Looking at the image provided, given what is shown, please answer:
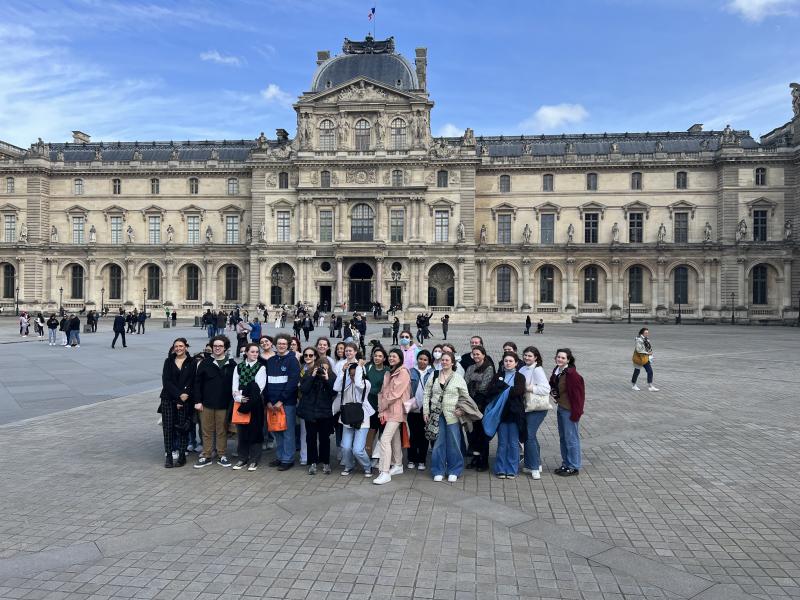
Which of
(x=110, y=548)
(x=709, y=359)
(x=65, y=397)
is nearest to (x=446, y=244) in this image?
(x=709, y=359)

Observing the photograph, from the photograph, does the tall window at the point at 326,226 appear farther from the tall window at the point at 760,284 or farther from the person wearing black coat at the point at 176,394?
the person wearing black coat at the point at 176,394

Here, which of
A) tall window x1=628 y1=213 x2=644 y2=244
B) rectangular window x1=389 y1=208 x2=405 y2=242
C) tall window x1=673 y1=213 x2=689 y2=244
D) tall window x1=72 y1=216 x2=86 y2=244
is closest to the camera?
rectangular window x1=389 y1=208 x2=405 y2=242

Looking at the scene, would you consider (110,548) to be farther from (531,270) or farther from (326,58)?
(326,58)

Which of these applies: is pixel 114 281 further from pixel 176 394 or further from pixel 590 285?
pixel 176 394

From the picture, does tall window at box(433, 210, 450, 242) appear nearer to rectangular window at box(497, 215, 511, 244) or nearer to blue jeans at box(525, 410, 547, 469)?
rectangular window at box(497, 215, 511, 244)

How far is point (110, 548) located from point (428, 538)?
3.75 m

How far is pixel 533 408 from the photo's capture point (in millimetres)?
9773

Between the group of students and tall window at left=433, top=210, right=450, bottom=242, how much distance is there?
49.1 metres

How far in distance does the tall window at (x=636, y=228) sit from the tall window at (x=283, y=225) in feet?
113

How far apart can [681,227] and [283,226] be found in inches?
1578

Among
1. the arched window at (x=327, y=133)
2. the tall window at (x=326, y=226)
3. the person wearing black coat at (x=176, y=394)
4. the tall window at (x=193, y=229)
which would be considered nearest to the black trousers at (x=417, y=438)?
the person wearing black coat at (x=176, y=394)

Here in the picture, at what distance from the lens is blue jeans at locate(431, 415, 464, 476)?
970 centimetres

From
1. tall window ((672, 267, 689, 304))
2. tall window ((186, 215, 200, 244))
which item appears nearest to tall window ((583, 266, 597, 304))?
tall window ((672, 267, 689, 304))

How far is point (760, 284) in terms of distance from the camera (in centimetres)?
5856
